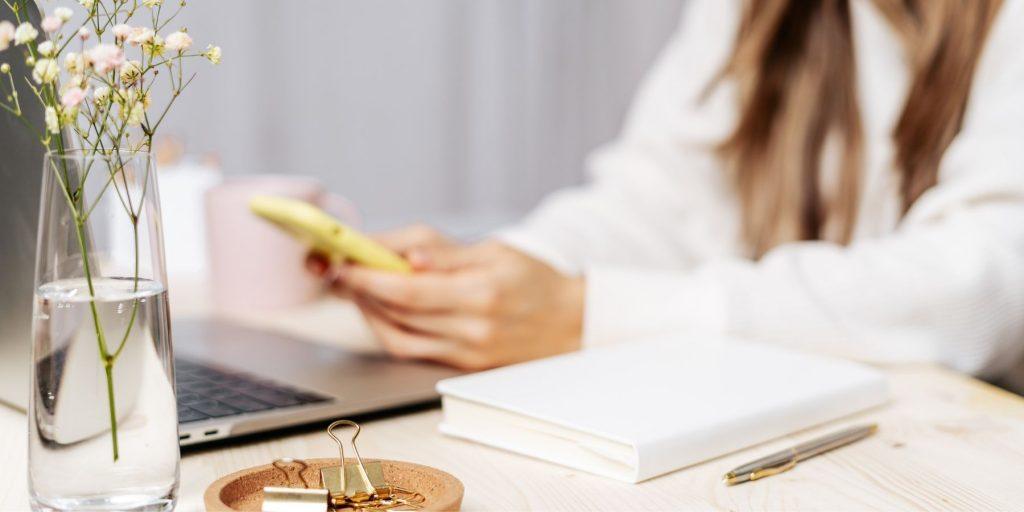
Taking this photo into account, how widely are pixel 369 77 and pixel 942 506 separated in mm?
1622

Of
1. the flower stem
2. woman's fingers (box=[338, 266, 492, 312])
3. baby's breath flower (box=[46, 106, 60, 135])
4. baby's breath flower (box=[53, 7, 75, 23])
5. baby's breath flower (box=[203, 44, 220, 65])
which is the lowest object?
woman's fingers (box=[338, 266, 492, 312])

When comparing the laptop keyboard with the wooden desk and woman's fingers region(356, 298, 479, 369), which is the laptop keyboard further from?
woman's fingers region(356, 298, 479, 369)

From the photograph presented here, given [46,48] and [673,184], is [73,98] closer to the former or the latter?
[46,48]

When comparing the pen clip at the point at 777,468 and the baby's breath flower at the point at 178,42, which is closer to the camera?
the baby's breath flower at the point at 178,42

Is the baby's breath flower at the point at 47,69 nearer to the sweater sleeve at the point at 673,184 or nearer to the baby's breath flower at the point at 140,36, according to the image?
the baby's breath flower at the point at 140,36

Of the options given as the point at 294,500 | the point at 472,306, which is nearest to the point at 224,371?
the point at 472,306

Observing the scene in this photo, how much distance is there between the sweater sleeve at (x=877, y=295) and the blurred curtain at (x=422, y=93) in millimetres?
1110

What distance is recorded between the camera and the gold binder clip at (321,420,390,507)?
0.43 meters

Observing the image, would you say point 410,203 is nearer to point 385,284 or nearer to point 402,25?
point 402,25

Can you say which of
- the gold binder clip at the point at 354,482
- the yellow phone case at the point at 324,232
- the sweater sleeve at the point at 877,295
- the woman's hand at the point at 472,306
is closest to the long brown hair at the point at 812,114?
the sweater sleeve at the point at 877,295

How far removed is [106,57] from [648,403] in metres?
0.34

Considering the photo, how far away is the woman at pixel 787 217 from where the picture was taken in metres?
0.81

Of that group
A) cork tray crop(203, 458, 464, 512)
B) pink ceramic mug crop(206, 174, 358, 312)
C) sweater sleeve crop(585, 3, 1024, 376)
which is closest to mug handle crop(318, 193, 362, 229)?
pink ceramic mug crop(206, 174, 358, 312)

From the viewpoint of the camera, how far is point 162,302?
412 millimetres
